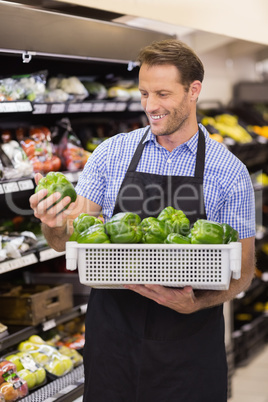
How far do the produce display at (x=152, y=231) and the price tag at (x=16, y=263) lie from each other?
1135 mm

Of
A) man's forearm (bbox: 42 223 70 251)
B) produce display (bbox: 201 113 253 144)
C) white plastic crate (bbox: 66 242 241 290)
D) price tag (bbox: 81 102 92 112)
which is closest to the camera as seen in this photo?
white plastic crate (bbox: 66 242 241 290)

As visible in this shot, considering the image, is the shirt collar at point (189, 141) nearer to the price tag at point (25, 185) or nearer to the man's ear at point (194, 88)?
the man's ear at point (194, 88)

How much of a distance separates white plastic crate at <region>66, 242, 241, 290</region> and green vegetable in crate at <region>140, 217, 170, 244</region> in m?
0.09

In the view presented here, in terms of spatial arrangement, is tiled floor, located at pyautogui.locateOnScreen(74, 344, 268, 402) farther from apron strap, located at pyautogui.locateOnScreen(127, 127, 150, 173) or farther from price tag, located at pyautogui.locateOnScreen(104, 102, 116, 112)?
apron strap, located at pyautogui.locateOnScreen(127, 127, 150, 173)

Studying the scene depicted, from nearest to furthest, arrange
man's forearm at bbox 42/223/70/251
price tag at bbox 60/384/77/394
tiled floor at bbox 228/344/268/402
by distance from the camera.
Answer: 1. man's forearm at bbox 42/223/70/251
2. price tag at bbox 60/384/77/394
3. tiled floor at bbox 228/344/268/402

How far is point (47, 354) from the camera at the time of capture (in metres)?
3.50

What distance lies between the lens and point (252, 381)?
5039 mm

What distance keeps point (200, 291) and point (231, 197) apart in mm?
394

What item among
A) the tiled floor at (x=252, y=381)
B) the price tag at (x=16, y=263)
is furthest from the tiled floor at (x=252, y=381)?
the price tag at (x=16, y=263)

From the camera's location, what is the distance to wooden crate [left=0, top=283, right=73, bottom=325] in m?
3.36

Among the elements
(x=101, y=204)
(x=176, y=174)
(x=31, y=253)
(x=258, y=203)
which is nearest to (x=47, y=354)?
(x=31, y=253)

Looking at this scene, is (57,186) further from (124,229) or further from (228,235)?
(228,235)

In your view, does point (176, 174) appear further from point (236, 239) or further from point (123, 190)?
point (236, 239)

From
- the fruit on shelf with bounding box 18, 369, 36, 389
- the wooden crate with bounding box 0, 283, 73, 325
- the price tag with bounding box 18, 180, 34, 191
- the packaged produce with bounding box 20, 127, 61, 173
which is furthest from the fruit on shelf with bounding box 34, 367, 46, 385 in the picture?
the packaged produce with bounding box 20, 127, 61, 173
